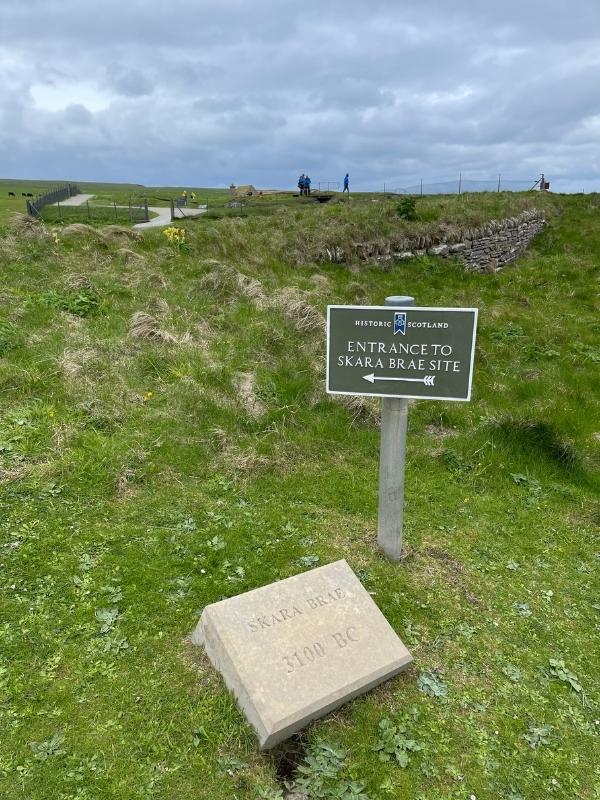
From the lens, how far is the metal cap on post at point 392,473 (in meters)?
4.42

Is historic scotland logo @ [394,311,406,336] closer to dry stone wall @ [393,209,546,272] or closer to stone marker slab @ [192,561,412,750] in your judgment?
stone marker slab @ [192,561,412,750]

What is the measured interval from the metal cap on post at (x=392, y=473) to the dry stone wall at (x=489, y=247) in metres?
10.9

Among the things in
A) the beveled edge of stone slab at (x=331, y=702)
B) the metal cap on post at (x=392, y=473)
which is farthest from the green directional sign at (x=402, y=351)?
the beveled edge of stone slab at (x=331, y=702)

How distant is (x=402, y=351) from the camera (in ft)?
13.6

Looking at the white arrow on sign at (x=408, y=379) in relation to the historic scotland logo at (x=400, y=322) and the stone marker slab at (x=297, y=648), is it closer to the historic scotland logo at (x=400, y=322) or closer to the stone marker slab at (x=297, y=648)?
the historic scotland logo at (x=400, y=322)

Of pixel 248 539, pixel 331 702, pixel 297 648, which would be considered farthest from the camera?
pixel 248 539

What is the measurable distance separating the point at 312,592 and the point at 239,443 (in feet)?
9.05

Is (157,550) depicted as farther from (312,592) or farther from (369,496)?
(369,496)

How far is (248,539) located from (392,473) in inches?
58.1

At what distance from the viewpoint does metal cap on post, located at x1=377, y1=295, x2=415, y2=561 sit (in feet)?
14.5

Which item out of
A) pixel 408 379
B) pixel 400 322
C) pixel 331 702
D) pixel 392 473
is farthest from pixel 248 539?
pixel 400 322

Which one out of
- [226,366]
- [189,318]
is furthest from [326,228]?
[226,366]

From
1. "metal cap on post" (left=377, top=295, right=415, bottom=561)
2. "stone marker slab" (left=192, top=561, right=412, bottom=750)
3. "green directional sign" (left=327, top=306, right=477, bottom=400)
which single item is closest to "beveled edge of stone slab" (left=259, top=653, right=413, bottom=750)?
"stone marker slab" (left=192, top=561, right=412, bottom=750)

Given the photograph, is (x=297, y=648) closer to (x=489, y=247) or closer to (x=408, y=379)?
(x=408, y=379)
